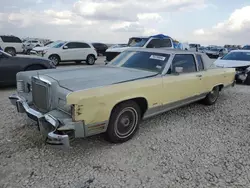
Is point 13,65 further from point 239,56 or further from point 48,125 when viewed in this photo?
point 239,56

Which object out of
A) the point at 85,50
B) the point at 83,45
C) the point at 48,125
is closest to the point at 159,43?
the point at 85,50

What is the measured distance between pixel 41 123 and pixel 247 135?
3696mm

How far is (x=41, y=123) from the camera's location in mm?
3312

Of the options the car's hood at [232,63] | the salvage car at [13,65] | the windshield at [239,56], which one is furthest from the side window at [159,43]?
the salvage car at [13,65]

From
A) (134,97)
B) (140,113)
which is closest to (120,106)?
(134,97)

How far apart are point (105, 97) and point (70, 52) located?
12.5 metres

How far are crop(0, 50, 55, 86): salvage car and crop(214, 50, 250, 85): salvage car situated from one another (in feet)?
23.6

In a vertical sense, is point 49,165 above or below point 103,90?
below

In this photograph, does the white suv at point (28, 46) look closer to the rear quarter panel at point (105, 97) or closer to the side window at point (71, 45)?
the side window at point (71, 45)

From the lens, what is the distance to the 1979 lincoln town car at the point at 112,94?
316 centimetres

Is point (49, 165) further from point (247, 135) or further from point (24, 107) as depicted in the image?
point (247, 135)

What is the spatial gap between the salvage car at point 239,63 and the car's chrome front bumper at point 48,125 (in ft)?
26.9

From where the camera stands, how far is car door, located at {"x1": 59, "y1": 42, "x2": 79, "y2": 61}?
14.8m

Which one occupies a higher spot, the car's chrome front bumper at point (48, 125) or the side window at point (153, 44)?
the side window at point (153, 44)
